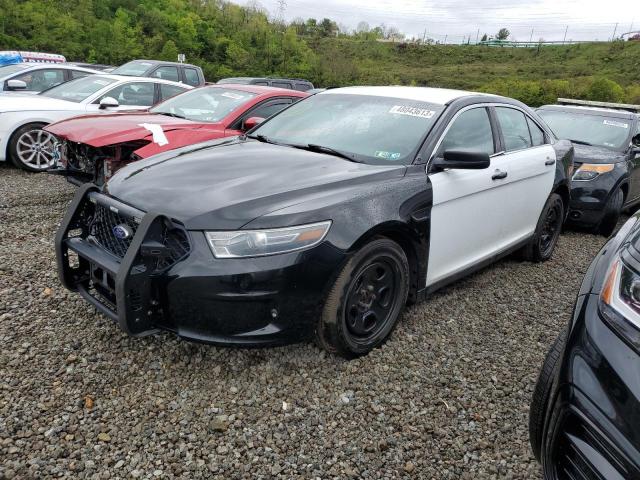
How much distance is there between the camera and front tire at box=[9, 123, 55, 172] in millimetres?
6727

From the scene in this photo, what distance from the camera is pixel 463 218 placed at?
346cm

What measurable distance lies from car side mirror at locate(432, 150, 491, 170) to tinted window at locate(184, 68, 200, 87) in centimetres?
1101

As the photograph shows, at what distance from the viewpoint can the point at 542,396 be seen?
192 cm

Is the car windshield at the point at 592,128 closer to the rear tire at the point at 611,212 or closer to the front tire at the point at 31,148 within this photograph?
the rear tire at the point at 611,212

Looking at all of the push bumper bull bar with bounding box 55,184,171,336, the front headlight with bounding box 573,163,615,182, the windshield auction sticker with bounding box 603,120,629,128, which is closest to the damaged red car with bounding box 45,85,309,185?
the push bumper bull bar with bounding box 55,184,171,336

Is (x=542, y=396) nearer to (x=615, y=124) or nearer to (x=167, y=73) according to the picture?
(x=615, y=124)

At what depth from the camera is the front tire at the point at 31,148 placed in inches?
265

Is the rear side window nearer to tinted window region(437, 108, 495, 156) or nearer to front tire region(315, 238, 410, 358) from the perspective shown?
tinted window region(437, 108, 495, 156)

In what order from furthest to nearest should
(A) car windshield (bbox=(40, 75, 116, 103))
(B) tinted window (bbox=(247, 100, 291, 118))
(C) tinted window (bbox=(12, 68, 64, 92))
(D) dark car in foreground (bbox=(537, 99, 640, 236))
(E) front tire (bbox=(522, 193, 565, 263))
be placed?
1. (C) tinted window (bbox=(12, 68, 64, 92))
2. (A) car windshield (bbox=(40, 75, 116, 103))
3. (D) dark car in foreground (bbox=(537, 99, 640, 236))
4. (B) tinted window (bbox=(247, 100, 291, 118))
5. (E) front tire (bbox=(522, 193, 565, 263))

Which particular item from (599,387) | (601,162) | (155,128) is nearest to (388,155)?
(599,387)

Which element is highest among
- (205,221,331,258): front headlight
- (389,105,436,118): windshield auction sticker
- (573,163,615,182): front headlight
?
(389,105,436,118): windshield auction sticker

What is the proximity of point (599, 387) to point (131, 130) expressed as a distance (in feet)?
15.6

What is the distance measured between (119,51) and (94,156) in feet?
119

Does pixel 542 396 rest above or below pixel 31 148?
above
